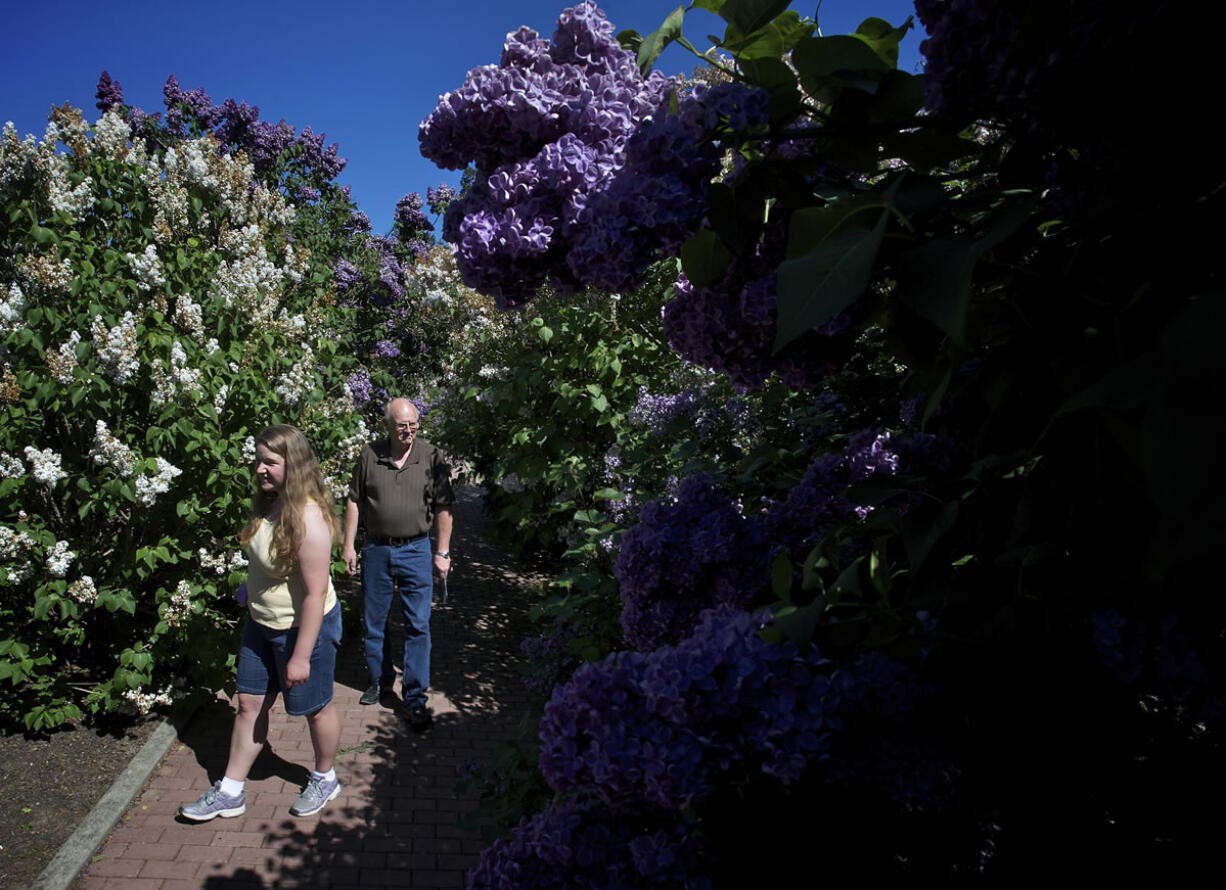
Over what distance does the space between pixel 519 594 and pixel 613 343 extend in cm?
331

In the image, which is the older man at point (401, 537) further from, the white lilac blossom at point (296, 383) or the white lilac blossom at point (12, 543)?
the white lilac blossom at point (12, 543)

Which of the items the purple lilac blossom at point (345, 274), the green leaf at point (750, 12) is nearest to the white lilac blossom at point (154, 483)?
the green leaf at point (750, 12)

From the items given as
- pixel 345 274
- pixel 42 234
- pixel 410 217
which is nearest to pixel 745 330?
pixel 42 234

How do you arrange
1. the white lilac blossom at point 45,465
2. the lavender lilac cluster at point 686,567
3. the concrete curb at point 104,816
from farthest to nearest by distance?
the white lilac blossom at point 45,465, the concrete curb at point 104,816, the lavender lilac cluster at point 686,567

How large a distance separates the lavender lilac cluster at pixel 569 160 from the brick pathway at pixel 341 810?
2.41 metres

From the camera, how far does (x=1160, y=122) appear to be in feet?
2.87

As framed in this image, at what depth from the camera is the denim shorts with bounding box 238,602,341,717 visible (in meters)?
3.66

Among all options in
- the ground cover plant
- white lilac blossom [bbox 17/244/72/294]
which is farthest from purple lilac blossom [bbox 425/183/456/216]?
the ground cover plant

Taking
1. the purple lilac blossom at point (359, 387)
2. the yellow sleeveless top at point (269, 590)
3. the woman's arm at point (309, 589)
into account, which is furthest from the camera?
the purple lilac blossom at point (359, 387)

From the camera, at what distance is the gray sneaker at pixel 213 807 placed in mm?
3537

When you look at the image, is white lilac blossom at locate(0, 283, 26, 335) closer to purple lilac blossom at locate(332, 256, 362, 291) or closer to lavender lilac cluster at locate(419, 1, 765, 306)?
lavender lilac cluster at locate(419, 1, 765, 306)

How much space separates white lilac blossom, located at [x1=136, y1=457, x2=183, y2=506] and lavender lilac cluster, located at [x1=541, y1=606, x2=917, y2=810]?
3.63 meters

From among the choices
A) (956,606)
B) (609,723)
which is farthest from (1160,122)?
(609,723)

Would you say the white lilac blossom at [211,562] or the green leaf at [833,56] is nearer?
the green leaf at [833,56]
